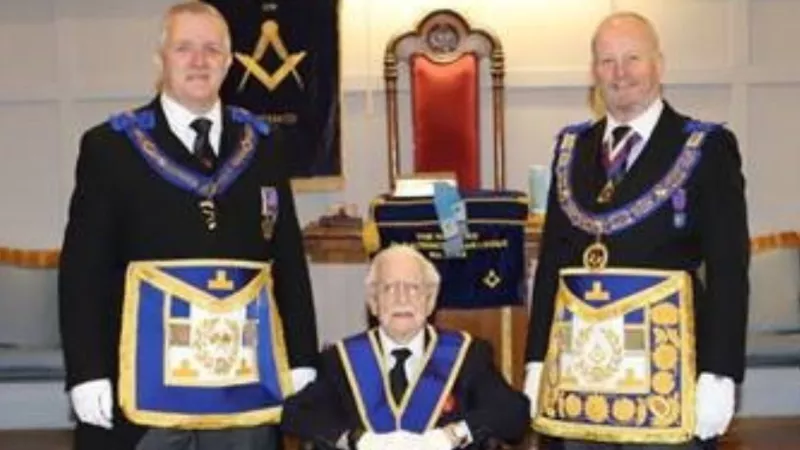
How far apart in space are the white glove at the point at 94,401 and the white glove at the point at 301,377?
0.38 meters

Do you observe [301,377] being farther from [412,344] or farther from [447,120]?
[447,120]

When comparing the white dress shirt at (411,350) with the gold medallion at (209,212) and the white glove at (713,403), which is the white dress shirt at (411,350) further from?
the white glove at (713,403)

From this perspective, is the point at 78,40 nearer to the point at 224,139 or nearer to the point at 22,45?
the point at 22,45

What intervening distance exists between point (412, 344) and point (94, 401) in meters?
0.64

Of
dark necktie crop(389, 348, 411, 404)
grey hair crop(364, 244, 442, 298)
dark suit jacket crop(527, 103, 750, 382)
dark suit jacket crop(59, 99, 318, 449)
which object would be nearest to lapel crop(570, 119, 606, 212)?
dark suit jacket crop(527, 103, 750, 382)

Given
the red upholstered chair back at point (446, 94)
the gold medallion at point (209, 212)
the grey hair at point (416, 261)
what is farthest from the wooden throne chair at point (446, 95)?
the gold medallion at point (209, 212)

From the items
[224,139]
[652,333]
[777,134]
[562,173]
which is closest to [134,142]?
[224,139]

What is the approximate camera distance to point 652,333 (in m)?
2.45

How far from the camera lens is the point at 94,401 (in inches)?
95.0

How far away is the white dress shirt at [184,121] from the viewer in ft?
8.23

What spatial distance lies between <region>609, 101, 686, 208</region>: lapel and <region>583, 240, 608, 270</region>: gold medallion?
0.08 meters

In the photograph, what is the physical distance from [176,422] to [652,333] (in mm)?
916

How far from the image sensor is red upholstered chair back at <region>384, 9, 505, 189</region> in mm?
5469

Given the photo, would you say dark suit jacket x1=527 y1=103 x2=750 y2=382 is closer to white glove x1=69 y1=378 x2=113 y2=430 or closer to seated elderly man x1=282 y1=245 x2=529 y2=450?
seated elderly man x1=282 y1=245 x2=529 y2=450
